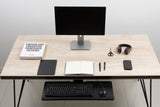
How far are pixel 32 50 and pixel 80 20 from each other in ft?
1.77

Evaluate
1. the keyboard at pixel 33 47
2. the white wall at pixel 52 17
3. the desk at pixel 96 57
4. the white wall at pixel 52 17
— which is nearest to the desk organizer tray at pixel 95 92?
the desk at pixel 96 57

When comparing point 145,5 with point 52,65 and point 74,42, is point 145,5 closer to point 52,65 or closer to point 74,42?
point 74,42

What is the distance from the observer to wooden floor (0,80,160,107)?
11.2 feet

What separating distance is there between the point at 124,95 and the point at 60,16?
1252 mm

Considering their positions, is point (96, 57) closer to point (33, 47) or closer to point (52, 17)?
point (33, 47)

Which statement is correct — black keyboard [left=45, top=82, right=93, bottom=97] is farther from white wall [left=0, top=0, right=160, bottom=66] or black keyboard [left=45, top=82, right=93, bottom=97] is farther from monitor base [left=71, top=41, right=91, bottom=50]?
white wall [left=0, top=0, right=160, bottom=66]

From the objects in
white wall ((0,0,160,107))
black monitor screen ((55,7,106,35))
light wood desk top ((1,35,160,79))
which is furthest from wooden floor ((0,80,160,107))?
black monitor screen ((55,7,106,35))

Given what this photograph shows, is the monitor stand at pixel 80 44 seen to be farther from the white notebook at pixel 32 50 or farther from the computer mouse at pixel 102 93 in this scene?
the computer mouse at pixel 102 93

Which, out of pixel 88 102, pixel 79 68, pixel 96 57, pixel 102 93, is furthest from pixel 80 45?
pixel 88 102

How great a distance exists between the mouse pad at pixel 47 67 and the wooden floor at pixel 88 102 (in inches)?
29.5

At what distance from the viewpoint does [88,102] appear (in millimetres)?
3449

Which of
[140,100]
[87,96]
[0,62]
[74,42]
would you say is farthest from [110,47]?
[0,62]

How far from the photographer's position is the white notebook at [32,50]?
2.88m

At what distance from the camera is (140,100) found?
348 centimetres
